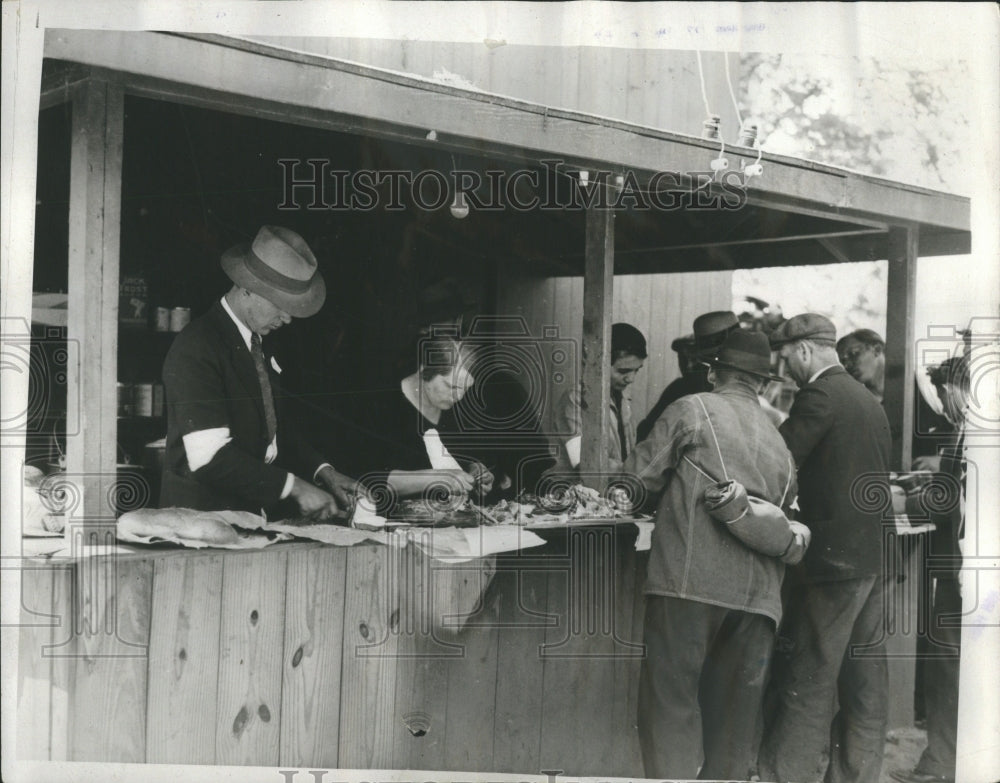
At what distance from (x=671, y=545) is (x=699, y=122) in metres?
1.61

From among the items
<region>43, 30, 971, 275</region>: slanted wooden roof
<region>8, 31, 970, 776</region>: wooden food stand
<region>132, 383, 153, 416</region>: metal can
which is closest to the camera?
<region>43, 30, 971, 275</region>: slanted wooden roof

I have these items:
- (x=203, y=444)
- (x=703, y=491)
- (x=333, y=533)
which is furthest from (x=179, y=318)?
(x=703, y=491)

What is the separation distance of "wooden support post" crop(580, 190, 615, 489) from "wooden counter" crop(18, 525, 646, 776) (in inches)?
10.2

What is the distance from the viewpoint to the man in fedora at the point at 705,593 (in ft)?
11.3

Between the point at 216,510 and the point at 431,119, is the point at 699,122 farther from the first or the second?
the point at 216,510

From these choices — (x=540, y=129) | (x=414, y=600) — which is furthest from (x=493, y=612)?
(x=540, y=129)

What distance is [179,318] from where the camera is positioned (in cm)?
Answer: 309

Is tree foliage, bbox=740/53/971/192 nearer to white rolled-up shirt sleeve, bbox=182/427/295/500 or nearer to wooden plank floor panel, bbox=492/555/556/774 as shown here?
wooden plank floor panel, bbox=492/555/556/774

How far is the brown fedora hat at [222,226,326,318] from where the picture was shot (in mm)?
3174

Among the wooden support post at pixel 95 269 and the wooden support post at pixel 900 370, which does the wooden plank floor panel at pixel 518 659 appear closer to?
the wooden support post at pixel 95 269

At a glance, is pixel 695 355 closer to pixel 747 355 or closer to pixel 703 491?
pixel 747 355

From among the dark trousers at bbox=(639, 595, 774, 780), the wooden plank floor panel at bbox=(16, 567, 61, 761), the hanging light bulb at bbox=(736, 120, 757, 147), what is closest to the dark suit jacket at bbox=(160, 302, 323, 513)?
the wooden plank floor panel at bbox=(16, 567, 61, 761)

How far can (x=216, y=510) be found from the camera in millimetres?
3092

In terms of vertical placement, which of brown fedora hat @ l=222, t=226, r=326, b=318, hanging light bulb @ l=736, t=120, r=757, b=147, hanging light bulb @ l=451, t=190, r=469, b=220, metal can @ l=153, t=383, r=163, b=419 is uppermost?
hanging light bulb @ l=736, t=120, r=757, b=147
